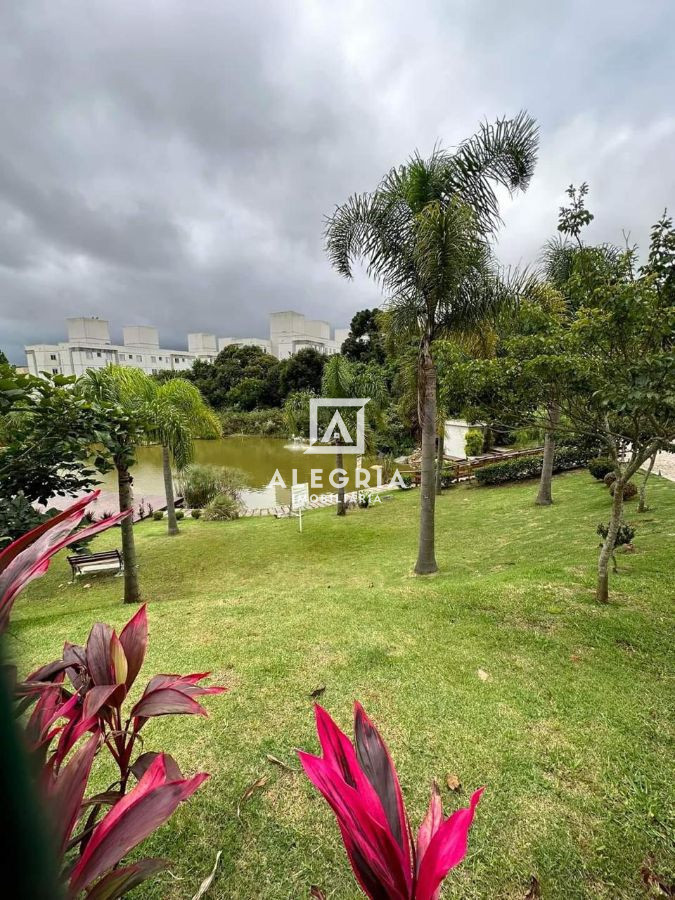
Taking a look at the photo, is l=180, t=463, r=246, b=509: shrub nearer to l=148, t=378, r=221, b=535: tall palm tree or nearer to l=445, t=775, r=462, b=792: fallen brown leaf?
l=148, t=378, r=221, b=535: tall palm tree

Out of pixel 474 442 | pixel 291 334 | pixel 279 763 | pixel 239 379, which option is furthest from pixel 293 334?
pixel 279 763

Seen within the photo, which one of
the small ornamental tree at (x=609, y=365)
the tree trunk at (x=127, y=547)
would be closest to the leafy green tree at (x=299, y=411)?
the tree trunk at (x=127, y=547)

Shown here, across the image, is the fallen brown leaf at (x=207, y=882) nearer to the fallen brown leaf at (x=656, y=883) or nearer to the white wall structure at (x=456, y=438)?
the fallen brown leaf at (x=656, y=883)

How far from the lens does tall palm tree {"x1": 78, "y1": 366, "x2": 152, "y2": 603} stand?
152 inches

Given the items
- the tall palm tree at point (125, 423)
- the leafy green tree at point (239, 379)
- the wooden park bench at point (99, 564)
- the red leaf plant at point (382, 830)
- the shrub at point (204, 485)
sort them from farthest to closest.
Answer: the leafy green tree at point (239, 379) < the shrub at point (204, 485) < the wooden park bench at point (99, 564) < the tall palm tree at point (125, 423) < the red leaf plant at point (382, 830)

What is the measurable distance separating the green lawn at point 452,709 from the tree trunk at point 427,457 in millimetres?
574

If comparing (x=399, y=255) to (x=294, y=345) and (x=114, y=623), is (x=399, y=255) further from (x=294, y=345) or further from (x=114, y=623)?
(x=294, y=345)

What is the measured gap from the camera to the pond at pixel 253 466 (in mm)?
16016

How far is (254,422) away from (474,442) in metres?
22.2

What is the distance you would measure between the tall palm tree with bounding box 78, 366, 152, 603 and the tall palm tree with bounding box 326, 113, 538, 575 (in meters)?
4.13

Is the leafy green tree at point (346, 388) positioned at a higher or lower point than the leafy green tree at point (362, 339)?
lower

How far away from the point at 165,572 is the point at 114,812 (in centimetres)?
723

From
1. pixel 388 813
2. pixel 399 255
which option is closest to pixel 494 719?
pixel 388 813

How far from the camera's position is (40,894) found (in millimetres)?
538
